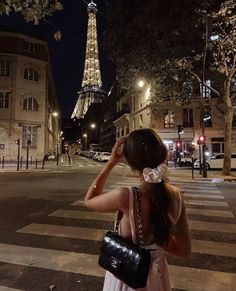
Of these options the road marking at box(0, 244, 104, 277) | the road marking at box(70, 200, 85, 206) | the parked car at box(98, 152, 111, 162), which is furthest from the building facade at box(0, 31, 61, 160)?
the road marking at box(0, 244, 104, 277)

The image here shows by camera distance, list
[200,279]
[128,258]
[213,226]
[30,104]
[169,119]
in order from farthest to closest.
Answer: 1. [30,104]
2. [169,119]
3. [213,226]
4. [200,279]
5. [128,258]

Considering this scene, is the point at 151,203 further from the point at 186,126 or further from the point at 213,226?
the point at 186,126

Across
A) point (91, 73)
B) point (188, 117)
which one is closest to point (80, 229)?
point (188, 117)

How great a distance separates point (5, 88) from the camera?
4181cm

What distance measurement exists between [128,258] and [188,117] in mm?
38730

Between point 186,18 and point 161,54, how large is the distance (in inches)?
104

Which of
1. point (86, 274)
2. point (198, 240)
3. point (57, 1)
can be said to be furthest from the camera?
point (198, 240)

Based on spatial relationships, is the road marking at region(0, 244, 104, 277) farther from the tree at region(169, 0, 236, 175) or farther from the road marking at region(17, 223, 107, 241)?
the tree at region(169, 0, 236, 175)

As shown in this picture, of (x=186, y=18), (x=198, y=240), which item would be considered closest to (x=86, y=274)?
(x=198, y=240)

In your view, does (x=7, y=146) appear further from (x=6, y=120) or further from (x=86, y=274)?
(x=86, y=274)

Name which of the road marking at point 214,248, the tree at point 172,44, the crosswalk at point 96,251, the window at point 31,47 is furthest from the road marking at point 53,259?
the window at point 31,47

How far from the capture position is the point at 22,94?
42500mm

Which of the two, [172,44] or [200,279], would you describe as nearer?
[200,279]

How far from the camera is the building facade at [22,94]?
4147 cm
